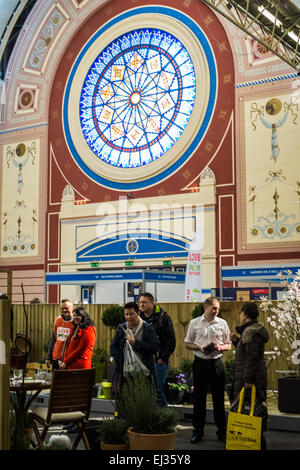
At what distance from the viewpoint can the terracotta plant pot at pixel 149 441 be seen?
4.78m

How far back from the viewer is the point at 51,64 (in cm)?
2158

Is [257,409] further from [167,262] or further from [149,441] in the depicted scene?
[167,262]

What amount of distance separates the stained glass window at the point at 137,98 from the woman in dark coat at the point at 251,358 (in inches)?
520

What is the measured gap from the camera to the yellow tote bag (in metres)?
5.63

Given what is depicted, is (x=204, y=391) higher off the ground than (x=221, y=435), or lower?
higher

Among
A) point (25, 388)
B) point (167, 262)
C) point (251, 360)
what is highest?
point (167, 262)

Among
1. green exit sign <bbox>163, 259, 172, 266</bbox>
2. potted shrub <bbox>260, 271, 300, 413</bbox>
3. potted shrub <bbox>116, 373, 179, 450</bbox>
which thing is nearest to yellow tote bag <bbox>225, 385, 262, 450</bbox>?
potted shrub <bbox>116, 373, 179, 450</bbox>

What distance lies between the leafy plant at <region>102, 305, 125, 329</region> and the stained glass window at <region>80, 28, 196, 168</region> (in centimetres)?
883

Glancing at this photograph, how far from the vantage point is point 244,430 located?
5.71m

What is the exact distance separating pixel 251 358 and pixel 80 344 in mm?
2094

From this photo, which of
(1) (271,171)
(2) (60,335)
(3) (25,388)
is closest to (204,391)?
(3) (25,388)

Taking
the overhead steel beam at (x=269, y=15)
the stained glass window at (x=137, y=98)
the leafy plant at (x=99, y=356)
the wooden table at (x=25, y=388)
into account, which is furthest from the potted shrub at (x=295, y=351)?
the stained glass window at (x=137, y=98)

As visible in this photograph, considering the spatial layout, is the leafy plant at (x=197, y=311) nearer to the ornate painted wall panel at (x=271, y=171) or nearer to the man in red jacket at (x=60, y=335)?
the man in red jacket at (x=60, y=335)
